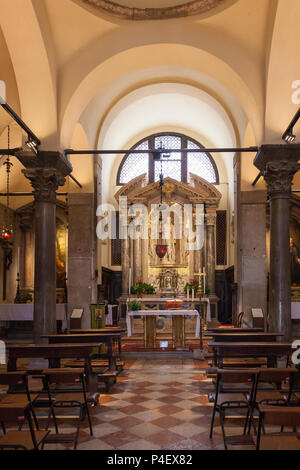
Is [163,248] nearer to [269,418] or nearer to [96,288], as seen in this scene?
[96,288]

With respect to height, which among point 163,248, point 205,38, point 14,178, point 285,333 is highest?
point 205,38

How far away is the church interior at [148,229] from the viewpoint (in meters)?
5.74

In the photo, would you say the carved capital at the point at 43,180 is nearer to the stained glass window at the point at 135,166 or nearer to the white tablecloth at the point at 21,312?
the white tablecloth at the point at 21,312

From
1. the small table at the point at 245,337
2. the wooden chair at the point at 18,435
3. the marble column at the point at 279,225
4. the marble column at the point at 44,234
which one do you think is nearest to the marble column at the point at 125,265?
the marble column at the point at 44,234

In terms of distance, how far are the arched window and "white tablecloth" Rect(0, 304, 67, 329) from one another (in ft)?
19.3

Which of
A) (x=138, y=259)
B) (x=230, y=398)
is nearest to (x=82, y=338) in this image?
(x=230, y=398)

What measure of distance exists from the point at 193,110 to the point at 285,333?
923cm

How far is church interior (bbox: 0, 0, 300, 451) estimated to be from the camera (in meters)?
5.74

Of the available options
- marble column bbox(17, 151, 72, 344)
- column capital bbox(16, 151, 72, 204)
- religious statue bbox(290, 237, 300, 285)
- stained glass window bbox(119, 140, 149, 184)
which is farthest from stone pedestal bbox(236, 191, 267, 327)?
stained glass window bbox(119, 140, 149, 184)

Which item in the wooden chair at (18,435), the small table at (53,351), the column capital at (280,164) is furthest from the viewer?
the column capital at (280,164)

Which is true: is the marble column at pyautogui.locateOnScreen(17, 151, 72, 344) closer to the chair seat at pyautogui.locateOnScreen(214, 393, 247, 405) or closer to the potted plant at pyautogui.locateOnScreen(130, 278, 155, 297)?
the chair seat at pyautogui.locateOnScreen(214, 393, 247, 405)

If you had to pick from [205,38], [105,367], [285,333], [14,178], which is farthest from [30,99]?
[14,178]

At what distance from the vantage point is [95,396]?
6766 millimetres

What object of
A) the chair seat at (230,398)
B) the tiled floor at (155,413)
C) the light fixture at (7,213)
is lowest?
the tiled floor at (155,413)
